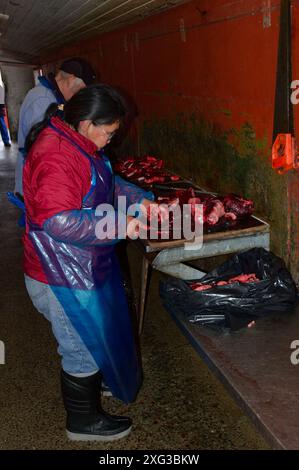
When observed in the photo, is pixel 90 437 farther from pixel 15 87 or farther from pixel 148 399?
pixel 15 87

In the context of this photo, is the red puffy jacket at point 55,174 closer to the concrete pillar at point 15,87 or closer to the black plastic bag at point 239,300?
the black plastic bag at point 239,300

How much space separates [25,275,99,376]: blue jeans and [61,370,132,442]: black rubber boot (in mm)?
85

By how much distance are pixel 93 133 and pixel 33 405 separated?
223 centimetres

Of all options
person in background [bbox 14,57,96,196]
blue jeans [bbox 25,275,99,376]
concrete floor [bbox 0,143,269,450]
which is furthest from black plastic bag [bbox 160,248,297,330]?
person in background [bbox 14,57,96,196]

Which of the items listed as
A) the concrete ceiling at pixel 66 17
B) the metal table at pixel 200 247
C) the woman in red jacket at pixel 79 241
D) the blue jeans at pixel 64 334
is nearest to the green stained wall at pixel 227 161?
the metal table at pixel 200 247

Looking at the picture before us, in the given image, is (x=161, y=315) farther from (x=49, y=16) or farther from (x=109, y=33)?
(x=109, y=33)

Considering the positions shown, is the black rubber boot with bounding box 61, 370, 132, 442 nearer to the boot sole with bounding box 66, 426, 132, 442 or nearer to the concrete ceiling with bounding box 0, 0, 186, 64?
the boot sole with bounding box 66, 426, 132, 442

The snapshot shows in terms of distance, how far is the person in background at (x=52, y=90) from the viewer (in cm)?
414

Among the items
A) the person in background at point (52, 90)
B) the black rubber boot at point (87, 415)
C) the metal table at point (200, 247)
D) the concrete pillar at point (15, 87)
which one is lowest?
the black rubber boot at point (87, 415)

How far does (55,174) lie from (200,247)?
6.27 ft

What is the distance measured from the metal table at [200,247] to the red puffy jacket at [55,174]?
4.73ft

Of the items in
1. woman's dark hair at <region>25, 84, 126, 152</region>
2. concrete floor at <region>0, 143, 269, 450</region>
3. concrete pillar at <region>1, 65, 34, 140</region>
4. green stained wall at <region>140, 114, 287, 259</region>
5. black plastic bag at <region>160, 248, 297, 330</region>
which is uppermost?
concrete pillar at <region>1, 65, 34, 140</region>

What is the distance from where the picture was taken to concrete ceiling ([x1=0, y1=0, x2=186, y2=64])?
589cm

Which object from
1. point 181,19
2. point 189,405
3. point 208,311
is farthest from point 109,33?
point 189,405
